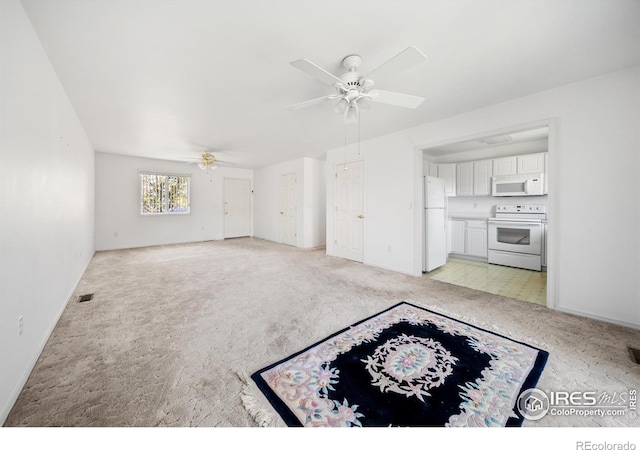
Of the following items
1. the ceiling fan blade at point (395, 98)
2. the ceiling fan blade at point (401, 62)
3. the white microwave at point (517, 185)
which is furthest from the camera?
the white microwave at point (517, 185)

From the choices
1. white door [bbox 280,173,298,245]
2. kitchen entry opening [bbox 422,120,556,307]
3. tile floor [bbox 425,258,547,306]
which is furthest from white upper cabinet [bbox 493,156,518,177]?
white door [bbox 280,173,298,245]

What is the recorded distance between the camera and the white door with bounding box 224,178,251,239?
8266 mm

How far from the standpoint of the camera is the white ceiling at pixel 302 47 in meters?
1.67

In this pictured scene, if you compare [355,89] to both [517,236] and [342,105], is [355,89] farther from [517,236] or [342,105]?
[517,236]

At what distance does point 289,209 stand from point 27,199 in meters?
5.67

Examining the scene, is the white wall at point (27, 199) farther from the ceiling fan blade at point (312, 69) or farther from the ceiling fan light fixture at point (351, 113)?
the ceiling fan light fixture at point (351, 113)

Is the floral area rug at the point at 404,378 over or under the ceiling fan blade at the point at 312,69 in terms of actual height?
under

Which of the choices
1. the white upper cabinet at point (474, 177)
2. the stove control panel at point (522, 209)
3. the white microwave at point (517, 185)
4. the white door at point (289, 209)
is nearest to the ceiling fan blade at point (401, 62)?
the white microwave at point (517, 185)

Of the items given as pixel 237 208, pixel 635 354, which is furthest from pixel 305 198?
pixel 635 354

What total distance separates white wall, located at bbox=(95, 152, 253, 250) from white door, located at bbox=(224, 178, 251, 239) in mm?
169

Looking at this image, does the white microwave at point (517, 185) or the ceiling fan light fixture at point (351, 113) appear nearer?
the ceiling fan light fixture at point (351, 113)

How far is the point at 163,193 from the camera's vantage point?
7.11 meters

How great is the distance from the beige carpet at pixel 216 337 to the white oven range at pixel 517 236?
2.06 m

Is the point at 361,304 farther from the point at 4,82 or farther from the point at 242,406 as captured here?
the point at 4,82
